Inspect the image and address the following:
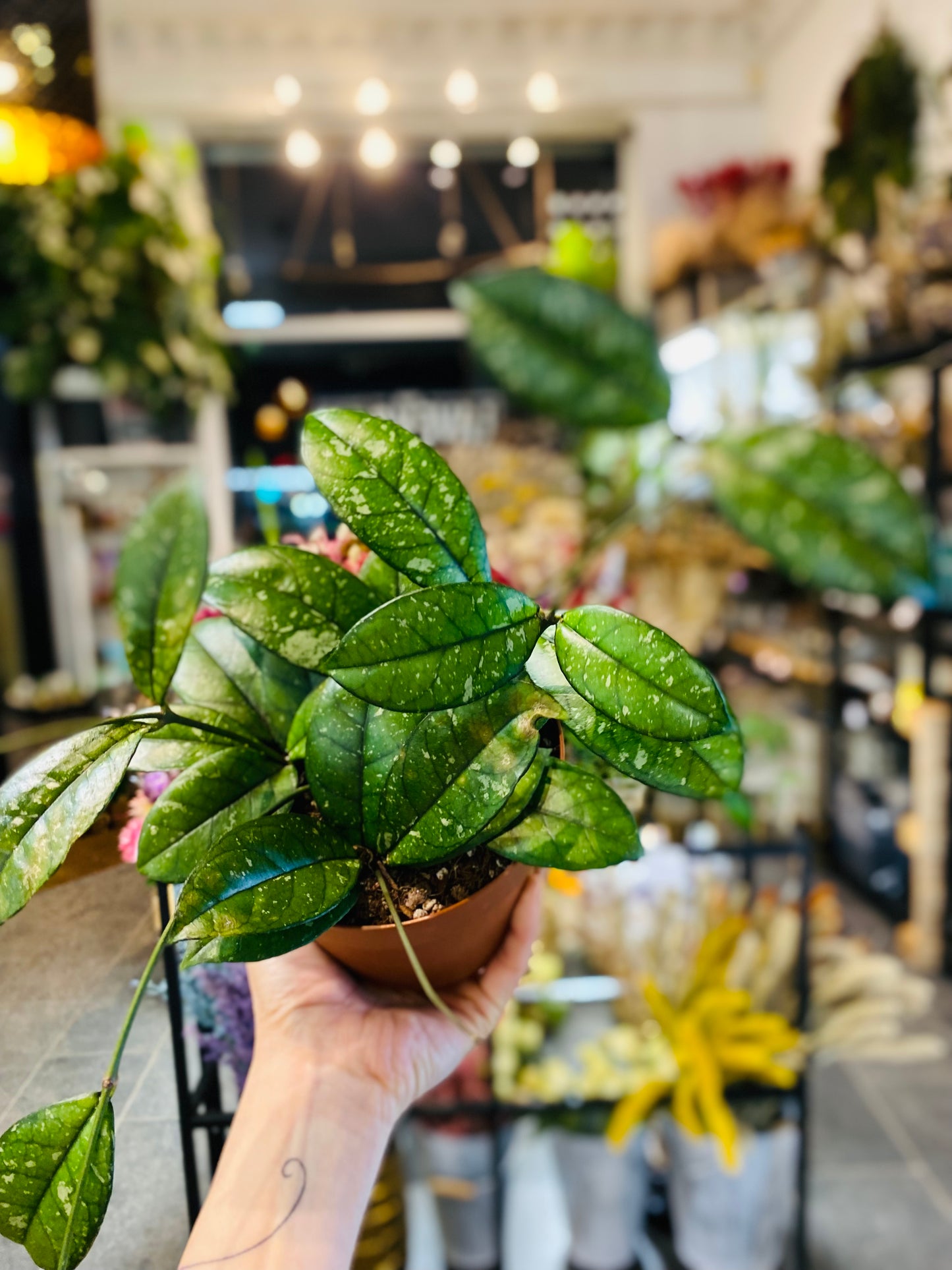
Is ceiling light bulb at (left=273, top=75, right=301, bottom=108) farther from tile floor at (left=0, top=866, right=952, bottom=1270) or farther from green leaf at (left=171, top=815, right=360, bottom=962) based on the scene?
green leaf at (left=171, top=815, right=360, bottom=962)

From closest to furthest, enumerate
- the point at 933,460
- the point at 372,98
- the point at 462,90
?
1. the point at 933,460
2. the point at 372,98
3. the point at 462,90

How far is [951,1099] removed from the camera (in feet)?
7.49

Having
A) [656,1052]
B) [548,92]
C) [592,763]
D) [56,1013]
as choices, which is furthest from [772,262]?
[56,1013]

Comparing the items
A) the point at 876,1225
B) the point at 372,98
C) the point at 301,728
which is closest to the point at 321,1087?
the point at 301,728

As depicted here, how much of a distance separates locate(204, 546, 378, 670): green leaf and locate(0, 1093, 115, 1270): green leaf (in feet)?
0.92

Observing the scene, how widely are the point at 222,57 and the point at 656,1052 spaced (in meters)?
5.37

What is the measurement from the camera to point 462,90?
4531 mm

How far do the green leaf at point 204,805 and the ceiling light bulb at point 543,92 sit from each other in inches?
195

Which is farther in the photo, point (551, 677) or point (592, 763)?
point (592, 763)

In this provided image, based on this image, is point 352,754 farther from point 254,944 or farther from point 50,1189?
point 50,1189

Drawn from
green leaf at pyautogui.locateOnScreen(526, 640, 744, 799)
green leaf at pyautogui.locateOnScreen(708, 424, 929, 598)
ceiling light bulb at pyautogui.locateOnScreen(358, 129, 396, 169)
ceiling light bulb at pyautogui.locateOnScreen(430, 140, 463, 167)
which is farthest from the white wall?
green leaf at pyautogui.locateOnScreen(526, 640, 744, 799)

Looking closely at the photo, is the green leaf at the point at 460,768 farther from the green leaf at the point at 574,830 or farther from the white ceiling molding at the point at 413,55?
the white ceiling molding at the point at 413,55

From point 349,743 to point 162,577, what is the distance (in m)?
0.14

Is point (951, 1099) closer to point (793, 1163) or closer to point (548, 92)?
point (793, 1163)
